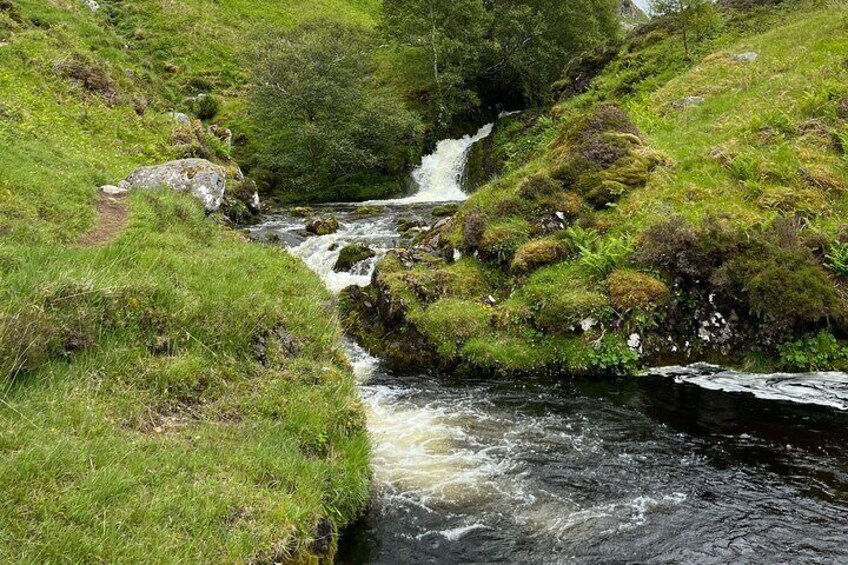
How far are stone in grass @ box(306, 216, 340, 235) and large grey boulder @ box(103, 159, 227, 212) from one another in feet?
12.8

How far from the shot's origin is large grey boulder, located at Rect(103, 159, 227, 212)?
2230cm

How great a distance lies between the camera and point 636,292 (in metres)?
15.5

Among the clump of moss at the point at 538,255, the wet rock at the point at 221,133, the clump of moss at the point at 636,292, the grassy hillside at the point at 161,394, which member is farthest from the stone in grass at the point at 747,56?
the wet rock at the point at 221,133

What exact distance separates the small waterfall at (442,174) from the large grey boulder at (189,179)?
483 inches

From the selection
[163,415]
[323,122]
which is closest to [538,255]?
[163,415]

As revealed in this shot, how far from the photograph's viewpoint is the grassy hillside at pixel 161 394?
5973 mm

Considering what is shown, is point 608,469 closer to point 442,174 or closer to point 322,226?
point 322,226

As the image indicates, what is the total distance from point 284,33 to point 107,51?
512 inches

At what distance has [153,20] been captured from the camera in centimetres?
5741

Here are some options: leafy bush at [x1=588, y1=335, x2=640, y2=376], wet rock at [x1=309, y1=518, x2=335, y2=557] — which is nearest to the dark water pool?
wet rock at [x1=309, y1=518, x2=335, y2=557]

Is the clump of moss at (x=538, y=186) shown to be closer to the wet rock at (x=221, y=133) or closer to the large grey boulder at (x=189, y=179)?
the large grey boulder at (x=189, y=179)

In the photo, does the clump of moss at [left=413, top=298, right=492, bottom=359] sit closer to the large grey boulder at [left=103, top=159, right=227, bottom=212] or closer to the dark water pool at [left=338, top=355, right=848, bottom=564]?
the dark water pool at [left=338, top=355, right=848, bottom=564]

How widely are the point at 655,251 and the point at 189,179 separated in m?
17.8

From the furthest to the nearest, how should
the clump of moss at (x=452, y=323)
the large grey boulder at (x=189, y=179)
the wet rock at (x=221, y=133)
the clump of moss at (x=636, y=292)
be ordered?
1. the wet rock at (x=221, y=133)
2. the large grey boulder at (x=189, y=179)
3. the clump of moss at (x=452, y=323)
4. the clump of moss at (x=636, y=292)
